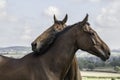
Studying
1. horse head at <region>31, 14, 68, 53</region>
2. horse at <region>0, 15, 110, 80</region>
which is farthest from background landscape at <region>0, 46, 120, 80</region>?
horse at <region>0, 15, 110, 80</region>

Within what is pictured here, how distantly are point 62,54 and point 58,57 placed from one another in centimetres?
11

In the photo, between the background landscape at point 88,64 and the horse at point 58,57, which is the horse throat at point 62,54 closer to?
Result: the horse at point 58,57

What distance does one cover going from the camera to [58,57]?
8.22 meters

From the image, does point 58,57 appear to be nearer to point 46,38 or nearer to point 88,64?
point 46,38

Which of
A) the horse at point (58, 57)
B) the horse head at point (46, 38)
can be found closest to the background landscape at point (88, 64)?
the horse head at point (46, 38)

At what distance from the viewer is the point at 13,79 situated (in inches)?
318

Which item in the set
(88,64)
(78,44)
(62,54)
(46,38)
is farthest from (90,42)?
(88,64)

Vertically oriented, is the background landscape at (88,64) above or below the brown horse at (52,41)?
below

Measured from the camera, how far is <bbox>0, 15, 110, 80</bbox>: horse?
26.4 ft

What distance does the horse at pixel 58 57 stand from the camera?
316 inches

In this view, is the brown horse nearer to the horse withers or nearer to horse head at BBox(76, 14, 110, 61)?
the horse withers

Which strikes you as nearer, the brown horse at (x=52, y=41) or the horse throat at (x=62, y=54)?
the horse throat at (x=62, y=54)

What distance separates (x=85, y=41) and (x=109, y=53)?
62cm

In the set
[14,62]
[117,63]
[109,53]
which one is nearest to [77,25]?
[109,53]
